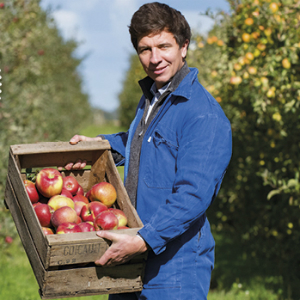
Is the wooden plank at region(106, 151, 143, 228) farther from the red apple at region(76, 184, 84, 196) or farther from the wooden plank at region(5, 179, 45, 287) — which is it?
the wooden plank at region(5, 179, 45, 287)

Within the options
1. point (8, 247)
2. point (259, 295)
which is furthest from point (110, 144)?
point (8, 247)

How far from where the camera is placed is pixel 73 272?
1.93 m

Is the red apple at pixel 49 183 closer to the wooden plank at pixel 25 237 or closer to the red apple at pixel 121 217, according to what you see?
the wooden plank at pixel 25 237

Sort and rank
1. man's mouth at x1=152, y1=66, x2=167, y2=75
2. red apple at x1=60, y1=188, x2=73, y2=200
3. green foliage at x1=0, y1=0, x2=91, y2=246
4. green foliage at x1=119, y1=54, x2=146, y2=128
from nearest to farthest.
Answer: man's mouth at x1=152, y1=66, x2=167, y2=75 → red apple at x1=60, y1=188, x2=73, y2=200 → green foliage at x1=0, y1=0, x2=91, y2=246 → green foliage at x1=119, y1=54, x2=146, y2=128

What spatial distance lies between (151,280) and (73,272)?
394mm

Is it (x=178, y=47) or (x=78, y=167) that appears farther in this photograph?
(x=78, y=167)

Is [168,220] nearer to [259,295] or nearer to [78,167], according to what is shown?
[78,167]

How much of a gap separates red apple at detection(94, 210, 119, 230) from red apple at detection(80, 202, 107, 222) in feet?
0.55

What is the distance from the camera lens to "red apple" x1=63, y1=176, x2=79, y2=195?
8.18 feet

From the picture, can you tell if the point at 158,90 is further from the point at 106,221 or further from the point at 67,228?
the point at 67,228

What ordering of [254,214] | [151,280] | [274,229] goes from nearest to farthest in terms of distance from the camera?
[151,280]
[274,229]
[254,214]

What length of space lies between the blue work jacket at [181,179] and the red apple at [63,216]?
33 cm

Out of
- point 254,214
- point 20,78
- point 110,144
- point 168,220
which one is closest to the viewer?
point 168,220

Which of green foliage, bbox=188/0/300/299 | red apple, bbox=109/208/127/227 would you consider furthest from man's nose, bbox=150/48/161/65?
green foliage, bbox=188/0/300/299
